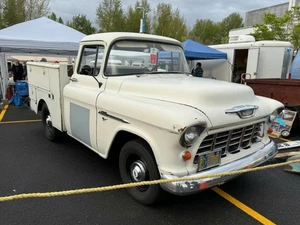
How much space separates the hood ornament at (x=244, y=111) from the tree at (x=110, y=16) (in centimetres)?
2705

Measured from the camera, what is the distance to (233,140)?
2.99m

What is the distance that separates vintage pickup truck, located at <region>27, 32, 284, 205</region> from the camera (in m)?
2.51

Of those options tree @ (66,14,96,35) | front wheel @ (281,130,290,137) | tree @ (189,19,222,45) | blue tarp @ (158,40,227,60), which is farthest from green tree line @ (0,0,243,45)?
front wheel @ (281,130,290,137)

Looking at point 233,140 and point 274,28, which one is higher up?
point 274,28

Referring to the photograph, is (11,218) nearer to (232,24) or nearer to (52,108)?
(52,108)

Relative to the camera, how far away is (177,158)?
2490 millimetres

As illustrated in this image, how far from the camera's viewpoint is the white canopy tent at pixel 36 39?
29.9 ft

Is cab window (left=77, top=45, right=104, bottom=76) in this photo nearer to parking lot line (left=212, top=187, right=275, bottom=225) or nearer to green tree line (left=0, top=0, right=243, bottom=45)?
parking lot line (left=212, top=187, right=275, bottom=225)

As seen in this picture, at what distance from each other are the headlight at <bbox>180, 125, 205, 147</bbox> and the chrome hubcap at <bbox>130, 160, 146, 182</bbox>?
27.1 inches

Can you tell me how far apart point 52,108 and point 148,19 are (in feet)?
91.8

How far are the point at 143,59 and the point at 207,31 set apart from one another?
4259 centimetres

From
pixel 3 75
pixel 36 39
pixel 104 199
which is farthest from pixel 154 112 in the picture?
pixel 3 75

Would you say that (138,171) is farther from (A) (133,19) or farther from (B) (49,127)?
(A) (133,19)

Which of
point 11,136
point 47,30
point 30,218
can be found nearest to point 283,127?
point 30,218
